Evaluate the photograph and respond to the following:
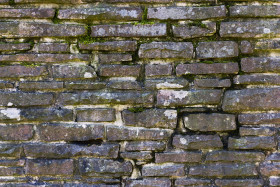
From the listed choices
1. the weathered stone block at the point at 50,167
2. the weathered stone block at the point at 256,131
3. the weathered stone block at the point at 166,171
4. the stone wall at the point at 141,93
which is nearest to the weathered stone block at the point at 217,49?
the stone wall at the point at 141,93

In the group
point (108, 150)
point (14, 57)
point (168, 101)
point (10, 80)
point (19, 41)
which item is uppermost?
point (19, 41)

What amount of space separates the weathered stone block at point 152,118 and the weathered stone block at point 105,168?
0.29 meters

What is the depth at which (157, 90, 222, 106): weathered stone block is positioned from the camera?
181cm

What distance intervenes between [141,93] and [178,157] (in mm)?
505

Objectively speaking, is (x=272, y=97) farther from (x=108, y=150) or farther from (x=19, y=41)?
(x=19, y=41)

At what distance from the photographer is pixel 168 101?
71.4 inches

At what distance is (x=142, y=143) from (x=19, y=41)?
1112 mm

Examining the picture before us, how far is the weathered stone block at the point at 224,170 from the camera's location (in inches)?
70.9

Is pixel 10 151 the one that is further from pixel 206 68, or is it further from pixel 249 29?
pixel 249 29

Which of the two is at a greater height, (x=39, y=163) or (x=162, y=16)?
(x=162, y=16)

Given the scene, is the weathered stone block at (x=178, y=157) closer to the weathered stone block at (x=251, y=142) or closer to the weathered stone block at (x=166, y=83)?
the weathered stone block at (x=251, y=142)

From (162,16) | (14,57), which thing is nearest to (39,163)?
(14,57)

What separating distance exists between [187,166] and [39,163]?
1020 millimetres

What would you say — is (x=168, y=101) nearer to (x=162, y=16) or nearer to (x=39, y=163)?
(x=162, y=16)
